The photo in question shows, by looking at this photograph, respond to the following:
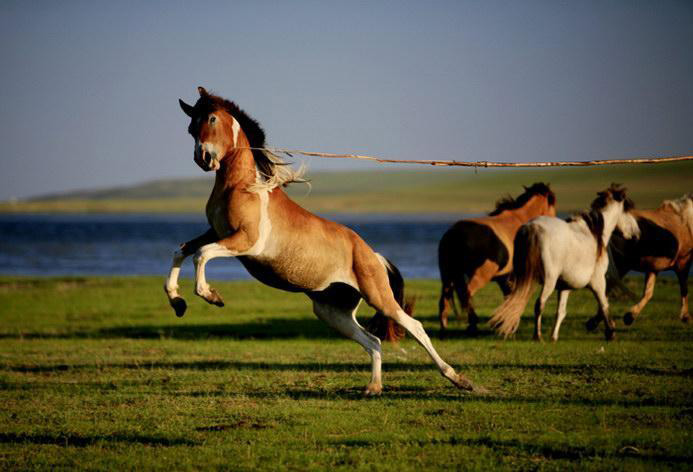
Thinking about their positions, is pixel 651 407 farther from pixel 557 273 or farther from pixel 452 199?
pixel 452 199

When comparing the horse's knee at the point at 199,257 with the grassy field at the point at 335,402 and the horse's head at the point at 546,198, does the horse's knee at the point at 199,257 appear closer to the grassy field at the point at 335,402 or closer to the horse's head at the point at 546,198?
the grassy field at the point at 335,402

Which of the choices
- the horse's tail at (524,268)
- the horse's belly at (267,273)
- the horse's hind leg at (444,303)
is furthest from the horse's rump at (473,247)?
the horse's belly at (267,273)

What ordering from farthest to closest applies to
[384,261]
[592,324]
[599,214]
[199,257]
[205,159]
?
1. [592,324]
2. [599,214]
3. [384,261]
4. [205,159]
5. [199,257]

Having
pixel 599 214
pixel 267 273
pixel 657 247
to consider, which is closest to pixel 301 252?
pixel 267 273

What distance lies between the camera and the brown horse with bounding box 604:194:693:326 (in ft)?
51.5

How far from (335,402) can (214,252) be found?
2.20 m

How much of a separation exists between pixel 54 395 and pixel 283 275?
10.7 ft

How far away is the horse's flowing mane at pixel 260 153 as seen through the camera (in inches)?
313

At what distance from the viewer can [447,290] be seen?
14.9 m

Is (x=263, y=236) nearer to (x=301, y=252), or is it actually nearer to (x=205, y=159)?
(x=301, y=252)

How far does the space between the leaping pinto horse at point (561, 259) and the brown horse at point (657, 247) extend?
7.68 ft

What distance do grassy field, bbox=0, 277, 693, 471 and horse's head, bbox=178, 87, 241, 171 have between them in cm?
258

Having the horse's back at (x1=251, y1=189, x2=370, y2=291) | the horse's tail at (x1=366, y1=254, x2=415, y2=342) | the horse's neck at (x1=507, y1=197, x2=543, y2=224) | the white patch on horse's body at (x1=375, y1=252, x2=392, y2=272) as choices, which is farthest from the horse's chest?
the horse's neck at (x1=507, y1=197, x2=543, y2=224)

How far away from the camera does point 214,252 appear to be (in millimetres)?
7266
